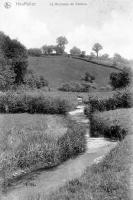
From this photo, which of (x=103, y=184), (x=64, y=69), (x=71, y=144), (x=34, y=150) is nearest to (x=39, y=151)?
(x=34, y=150)

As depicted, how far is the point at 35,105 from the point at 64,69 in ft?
110

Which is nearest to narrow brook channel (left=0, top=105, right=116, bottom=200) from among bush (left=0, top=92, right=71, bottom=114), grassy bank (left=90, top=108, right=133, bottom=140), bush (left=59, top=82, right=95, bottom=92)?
grassy bank (left=90, top=108, right=133, bottom=140)

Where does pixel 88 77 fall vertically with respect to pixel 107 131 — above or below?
above

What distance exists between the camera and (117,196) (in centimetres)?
562

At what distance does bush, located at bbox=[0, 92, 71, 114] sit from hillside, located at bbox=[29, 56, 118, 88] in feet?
79.5

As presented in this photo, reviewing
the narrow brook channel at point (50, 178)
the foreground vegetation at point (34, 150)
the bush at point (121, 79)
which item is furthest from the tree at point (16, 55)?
the narrow brook channel at point (50, 178)

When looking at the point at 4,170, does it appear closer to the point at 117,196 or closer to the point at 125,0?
the point at 117,196

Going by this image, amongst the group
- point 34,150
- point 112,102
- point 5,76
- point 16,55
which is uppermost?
point 16,55

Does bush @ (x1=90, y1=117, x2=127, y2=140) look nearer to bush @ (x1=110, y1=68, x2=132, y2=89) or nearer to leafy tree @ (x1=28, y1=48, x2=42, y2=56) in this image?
bush @ (x1=110, y1=68, x2=132, y2=89)

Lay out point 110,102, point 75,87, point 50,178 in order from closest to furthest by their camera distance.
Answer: point 50,178, point 110,102, point 75,87

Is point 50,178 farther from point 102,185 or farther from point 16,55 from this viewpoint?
point 16,55

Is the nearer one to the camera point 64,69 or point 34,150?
point 34,150

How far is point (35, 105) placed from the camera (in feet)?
73.6

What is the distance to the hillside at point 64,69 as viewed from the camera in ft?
164
